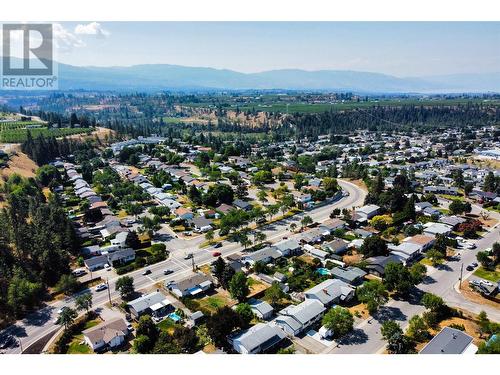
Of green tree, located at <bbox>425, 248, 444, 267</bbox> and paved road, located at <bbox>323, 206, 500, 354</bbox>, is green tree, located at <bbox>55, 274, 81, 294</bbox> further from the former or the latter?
green tree, located at <bbox>425, 248, 444, 267</bbox>

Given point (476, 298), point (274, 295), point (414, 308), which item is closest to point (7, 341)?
point (274, 295)

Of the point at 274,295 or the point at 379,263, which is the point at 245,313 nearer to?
the point at 274,295

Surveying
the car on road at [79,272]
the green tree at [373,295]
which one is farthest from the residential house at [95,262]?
the green tree at [373,295]

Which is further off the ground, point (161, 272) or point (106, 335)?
point (161, 272)

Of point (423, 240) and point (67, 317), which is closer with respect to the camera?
point (67, 317)

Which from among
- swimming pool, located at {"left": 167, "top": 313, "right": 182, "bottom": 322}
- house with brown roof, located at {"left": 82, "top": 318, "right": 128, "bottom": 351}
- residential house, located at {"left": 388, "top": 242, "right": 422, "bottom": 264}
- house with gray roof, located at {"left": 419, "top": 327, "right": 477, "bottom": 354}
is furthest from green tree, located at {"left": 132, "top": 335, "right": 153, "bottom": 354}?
residential house, located at {"left": 388, "top": 242, "right": 422, "bottom": 264}

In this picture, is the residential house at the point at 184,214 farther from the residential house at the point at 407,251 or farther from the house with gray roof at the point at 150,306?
the residential house at the point at 407,251
